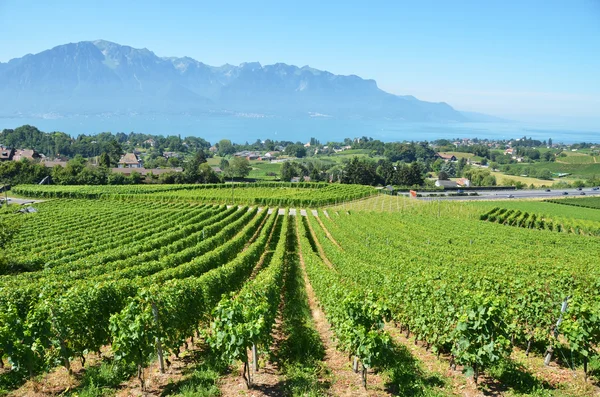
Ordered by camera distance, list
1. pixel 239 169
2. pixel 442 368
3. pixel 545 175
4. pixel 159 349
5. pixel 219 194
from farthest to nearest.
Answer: pixel 545 175 → pixel 239 169 → pixel 219 194 → pixel 442 368 → pixel 159 349

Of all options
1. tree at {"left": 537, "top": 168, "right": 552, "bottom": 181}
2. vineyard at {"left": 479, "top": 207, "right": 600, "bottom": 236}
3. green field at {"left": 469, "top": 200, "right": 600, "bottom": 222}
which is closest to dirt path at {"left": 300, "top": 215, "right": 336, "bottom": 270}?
vineyard at {"left": 479, "top": 207, "right": 600, "bottom": 236}

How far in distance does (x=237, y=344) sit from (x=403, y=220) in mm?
42292

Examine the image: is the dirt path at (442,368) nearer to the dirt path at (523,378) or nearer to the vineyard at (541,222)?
the dirt path at (523,378)

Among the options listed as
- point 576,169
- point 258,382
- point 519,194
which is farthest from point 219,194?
point 576,169

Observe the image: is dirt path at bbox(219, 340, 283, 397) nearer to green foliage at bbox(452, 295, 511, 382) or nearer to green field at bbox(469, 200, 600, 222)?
green foliage at bbox(452, 295, 511, 382)

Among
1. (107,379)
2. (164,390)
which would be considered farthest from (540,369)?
(107,379)

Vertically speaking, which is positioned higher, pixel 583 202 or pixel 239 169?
pixel 239 169

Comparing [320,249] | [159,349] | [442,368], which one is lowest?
[320,249]

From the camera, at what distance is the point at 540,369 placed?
10.2 meters

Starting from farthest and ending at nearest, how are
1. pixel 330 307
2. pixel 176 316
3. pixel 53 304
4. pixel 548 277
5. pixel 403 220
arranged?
pixel 403 220, pixel 548 277, pixel 330 307, pixel 176 316, pixel 53 304

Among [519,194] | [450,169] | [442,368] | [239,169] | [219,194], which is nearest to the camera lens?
[442,368]

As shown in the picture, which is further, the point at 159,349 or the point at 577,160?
the point at 577,160

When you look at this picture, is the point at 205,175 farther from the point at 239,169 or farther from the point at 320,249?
the point at 320,249

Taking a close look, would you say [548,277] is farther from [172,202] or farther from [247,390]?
[172,202]
